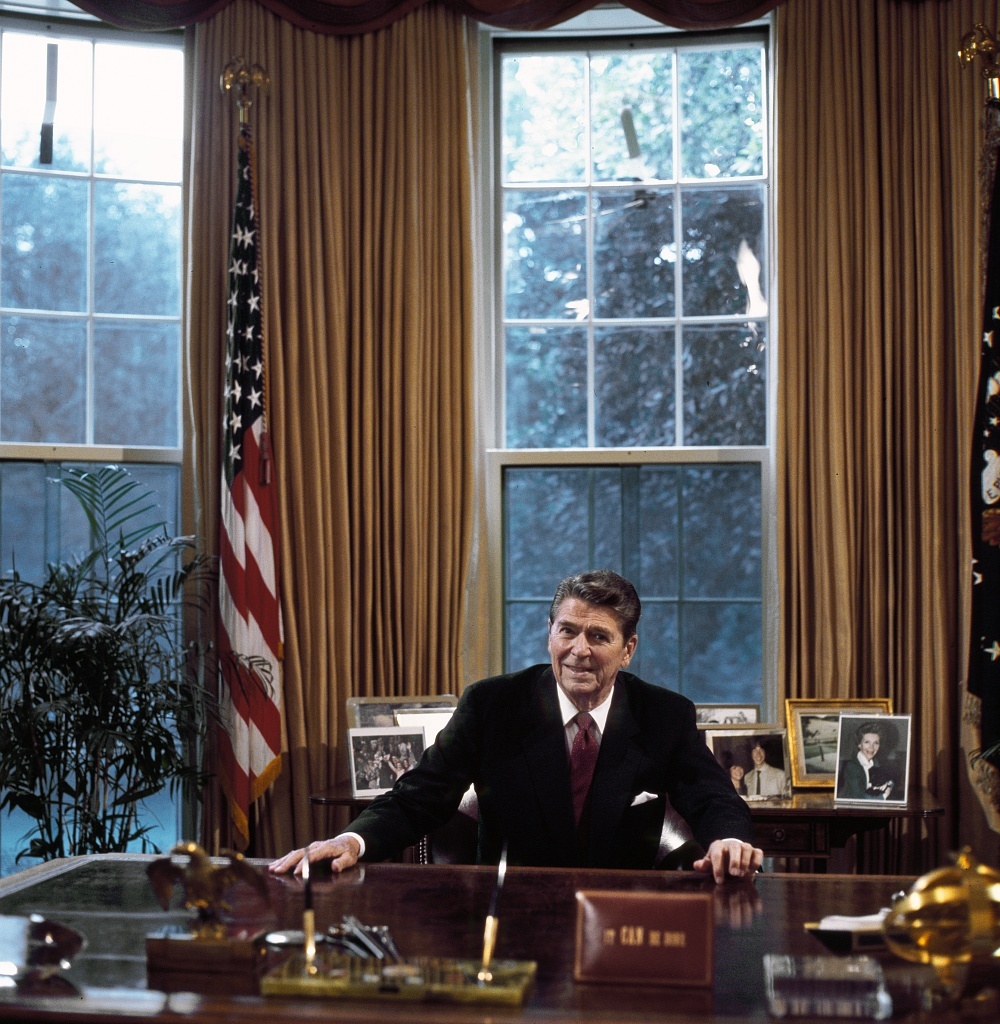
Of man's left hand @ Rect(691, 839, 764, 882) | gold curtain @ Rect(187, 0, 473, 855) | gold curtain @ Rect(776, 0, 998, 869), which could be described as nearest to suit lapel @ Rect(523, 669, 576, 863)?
man's left hand @ Rect(691, 839, 764, 882)

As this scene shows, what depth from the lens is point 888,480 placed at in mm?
4445

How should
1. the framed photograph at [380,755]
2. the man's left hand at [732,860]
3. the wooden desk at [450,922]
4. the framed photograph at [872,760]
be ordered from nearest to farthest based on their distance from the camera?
the wooden desk at [450,922], the man's left hand at [732,860], the framed photograph at [872,760], the framed photograph at [380,755]

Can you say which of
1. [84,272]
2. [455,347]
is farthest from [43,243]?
[455,347]

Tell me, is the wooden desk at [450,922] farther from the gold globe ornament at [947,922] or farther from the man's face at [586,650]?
the man's face at [586,650]

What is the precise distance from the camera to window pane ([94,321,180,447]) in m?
4.73

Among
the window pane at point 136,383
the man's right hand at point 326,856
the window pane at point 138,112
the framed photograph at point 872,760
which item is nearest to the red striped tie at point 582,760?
the man's right hand at point 326,856

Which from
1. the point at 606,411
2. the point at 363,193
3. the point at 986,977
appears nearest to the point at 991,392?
the point at 606,411

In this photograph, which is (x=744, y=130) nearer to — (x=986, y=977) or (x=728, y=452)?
(x=728, y=452)

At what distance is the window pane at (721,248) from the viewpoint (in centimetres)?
483

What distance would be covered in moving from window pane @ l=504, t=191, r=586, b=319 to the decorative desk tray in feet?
11.4

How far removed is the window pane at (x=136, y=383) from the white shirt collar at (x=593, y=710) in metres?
2.38

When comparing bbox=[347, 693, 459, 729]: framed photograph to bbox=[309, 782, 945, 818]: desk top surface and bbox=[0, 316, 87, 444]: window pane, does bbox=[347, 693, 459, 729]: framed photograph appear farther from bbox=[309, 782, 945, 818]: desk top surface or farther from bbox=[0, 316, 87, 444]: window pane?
bbox=[0, 316, 87, 444]: window pane

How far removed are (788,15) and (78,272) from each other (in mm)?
2772

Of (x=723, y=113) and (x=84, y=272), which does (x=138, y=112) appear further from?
(x=723, y=113)
